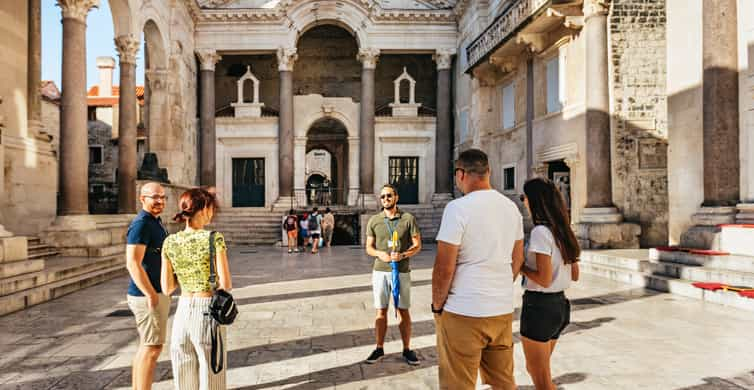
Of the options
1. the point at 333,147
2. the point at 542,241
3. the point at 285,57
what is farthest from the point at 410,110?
the point at 542,241

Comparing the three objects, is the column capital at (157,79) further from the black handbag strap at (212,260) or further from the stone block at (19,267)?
the black handbag strap at (212,260)

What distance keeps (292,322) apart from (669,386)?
4354 mm

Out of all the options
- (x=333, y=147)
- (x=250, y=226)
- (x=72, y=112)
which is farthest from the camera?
(x=333, y=147)

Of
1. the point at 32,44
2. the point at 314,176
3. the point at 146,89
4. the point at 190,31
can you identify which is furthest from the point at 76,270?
the point at 314,176

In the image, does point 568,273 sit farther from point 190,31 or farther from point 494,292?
point 190,31

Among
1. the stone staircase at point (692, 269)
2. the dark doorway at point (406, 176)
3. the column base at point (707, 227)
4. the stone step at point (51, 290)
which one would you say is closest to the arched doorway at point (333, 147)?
the dark doorway at point (406, 176)

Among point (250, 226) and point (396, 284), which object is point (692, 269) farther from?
point (250, 226)

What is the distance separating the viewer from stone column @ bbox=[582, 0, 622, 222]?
13.2 meters

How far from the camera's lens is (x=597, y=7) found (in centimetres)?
1312

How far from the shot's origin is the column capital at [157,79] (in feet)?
66.2

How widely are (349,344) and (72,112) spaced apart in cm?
1038

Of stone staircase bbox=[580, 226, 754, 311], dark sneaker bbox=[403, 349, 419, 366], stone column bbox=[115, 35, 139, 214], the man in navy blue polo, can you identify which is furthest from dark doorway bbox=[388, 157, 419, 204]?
the man in navy blue polo

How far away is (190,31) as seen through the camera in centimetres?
2370

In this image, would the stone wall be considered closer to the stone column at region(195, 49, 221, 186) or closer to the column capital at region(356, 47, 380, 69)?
the column capital at region(356, 47, 380, 69)
